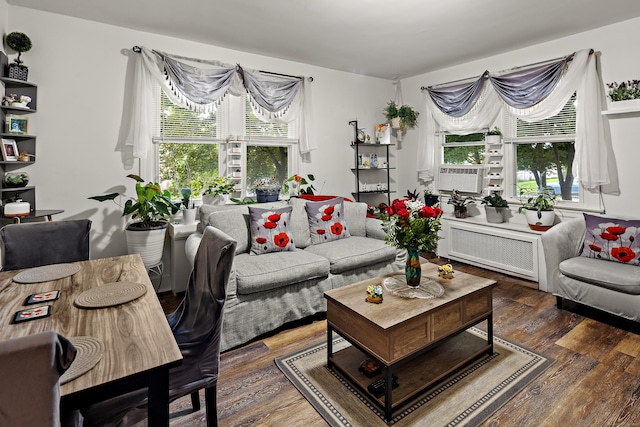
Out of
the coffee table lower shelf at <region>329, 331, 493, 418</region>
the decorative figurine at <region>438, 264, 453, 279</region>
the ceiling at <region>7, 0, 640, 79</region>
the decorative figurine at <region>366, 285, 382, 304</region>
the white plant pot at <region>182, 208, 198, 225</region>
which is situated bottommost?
the coffee table lower shelf at <region>329, 331, 493, 418</region>

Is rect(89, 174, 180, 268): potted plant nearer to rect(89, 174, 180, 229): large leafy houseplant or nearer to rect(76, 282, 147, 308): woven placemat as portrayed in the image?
rect(89, 174, 180, 229): large leafy houseplant

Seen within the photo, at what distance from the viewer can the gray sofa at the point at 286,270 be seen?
8.24 feet

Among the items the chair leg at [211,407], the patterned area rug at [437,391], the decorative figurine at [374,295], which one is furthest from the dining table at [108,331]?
the decorative figurine at [374,295]

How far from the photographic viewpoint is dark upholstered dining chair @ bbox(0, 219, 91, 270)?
197cm

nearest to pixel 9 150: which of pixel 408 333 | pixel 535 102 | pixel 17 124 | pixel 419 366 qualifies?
pixel 17 124

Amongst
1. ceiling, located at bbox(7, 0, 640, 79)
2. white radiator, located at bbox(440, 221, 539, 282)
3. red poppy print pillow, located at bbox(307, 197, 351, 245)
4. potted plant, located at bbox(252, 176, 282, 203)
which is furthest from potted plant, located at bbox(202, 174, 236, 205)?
white radiator, located at bbox(440, 221, 539, 282)

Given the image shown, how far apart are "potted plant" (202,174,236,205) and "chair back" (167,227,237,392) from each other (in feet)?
7.07

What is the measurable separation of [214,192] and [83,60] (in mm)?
1662

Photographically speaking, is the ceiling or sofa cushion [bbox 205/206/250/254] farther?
sofa cushion [bbox 205/206/250/254]

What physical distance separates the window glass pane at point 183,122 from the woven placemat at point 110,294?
247 cm

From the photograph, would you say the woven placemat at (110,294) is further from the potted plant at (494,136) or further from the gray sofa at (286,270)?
the potted plant at (494,136)

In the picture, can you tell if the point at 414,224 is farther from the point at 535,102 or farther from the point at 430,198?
the point at 430,198

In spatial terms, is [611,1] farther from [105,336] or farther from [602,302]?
[105,336]

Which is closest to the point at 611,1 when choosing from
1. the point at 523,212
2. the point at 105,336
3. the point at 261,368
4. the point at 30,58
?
the point at 523,212
